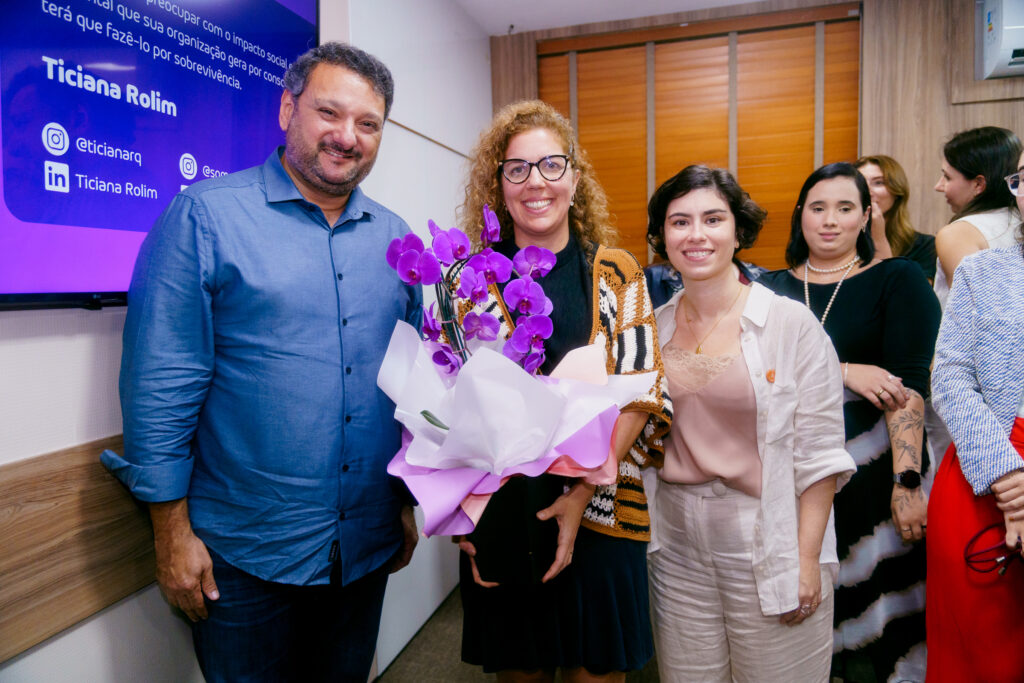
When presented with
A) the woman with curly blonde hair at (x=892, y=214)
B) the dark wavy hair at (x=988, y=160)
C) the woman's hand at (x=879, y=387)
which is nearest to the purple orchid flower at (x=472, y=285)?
the woman's hand at (x=879, y=387)

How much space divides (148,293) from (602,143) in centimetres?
342

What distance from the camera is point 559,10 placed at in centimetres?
365

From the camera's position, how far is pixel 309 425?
1247 mm

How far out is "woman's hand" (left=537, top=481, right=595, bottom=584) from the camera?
1219 mm

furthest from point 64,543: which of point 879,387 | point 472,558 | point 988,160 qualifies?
point 988,160

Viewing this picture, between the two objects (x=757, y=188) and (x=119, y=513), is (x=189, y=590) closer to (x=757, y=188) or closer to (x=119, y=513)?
(x=119, y=513)

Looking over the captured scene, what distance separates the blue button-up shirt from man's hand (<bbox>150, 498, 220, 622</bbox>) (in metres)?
0.04

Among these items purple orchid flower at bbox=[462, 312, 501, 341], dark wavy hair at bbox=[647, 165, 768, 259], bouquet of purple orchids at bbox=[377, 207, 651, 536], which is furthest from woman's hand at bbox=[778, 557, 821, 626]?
purple orchid flower at bbox=[462, 312, 501, 341]

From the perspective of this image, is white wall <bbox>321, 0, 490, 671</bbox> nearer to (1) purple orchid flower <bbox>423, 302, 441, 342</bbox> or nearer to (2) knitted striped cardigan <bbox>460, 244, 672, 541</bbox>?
(2) knitted striped cardigan <bbox>460, 244, 672, 541</bbox>

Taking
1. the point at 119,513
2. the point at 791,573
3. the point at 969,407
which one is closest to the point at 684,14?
the point at 969,407

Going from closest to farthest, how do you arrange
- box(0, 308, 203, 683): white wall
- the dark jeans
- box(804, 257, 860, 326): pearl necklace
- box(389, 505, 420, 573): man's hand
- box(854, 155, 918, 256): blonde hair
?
box(0, 308, 203, 683): white wall < the dark jeans < box(389, 505, 420, 573): man's hand < box(804, 257, 860, 326): pearl necklace < box(854, 155, 918, 256): blonde hair

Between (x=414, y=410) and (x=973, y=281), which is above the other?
(x=973, y=281)

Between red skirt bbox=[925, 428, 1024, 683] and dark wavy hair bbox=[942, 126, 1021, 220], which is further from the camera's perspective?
dark wavy hair bbox=[942, 126, 1021, 220]

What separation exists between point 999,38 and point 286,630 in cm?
421
